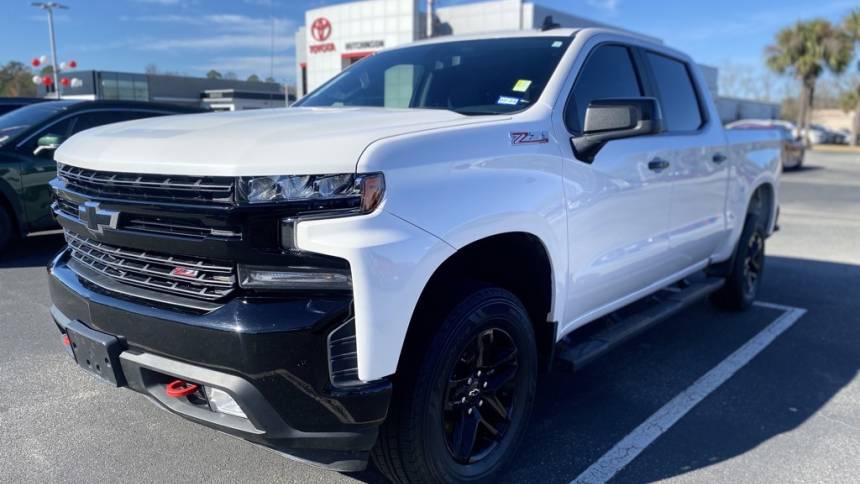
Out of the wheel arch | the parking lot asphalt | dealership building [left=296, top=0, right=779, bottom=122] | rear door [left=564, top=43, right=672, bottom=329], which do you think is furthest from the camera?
dealership building [left=296, top=0, right=779, bottom=122]

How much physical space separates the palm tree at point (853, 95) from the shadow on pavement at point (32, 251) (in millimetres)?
49918

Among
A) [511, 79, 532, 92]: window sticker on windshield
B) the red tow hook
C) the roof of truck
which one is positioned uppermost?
the roof of truck

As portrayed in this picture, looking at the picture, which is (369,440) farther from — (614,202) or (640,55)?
(640,55)

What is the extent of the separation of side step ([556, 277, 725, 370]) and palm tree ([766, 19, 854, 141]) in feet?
153

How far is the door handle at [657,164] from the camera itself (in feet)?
12.4

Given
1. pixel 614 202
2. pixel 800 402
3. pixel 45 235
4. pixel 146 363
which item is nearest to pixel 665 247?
pixel 614 202

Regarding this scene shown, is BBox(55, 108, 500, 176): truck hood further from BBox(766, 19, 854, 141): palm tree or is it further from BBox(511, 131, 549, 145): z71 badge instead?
BBox(766, 19, 854, 141): palm tree

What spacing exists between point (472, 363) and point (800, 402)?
236 cm

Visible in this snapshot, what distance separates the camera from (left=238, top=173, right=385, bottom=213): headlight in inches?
83.9

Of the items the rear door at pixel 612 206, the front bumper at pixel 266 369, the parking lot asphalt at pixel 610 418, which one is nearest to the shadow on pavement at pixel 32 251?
the parking lot asphalt at pixel 610 418

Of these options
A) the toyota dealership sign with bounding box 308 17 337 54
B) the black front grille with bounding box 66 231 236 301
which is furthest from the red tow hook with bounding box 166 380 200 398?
the toyota dealership sign with bounding box 308 17 337 54

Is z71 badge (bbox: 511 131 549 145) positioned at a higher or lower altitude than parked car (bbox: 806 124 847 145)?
higher

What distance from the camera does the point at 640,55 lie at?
4.17 meters

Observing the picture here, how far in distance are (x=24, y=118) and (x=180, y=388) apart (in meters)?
6.44
